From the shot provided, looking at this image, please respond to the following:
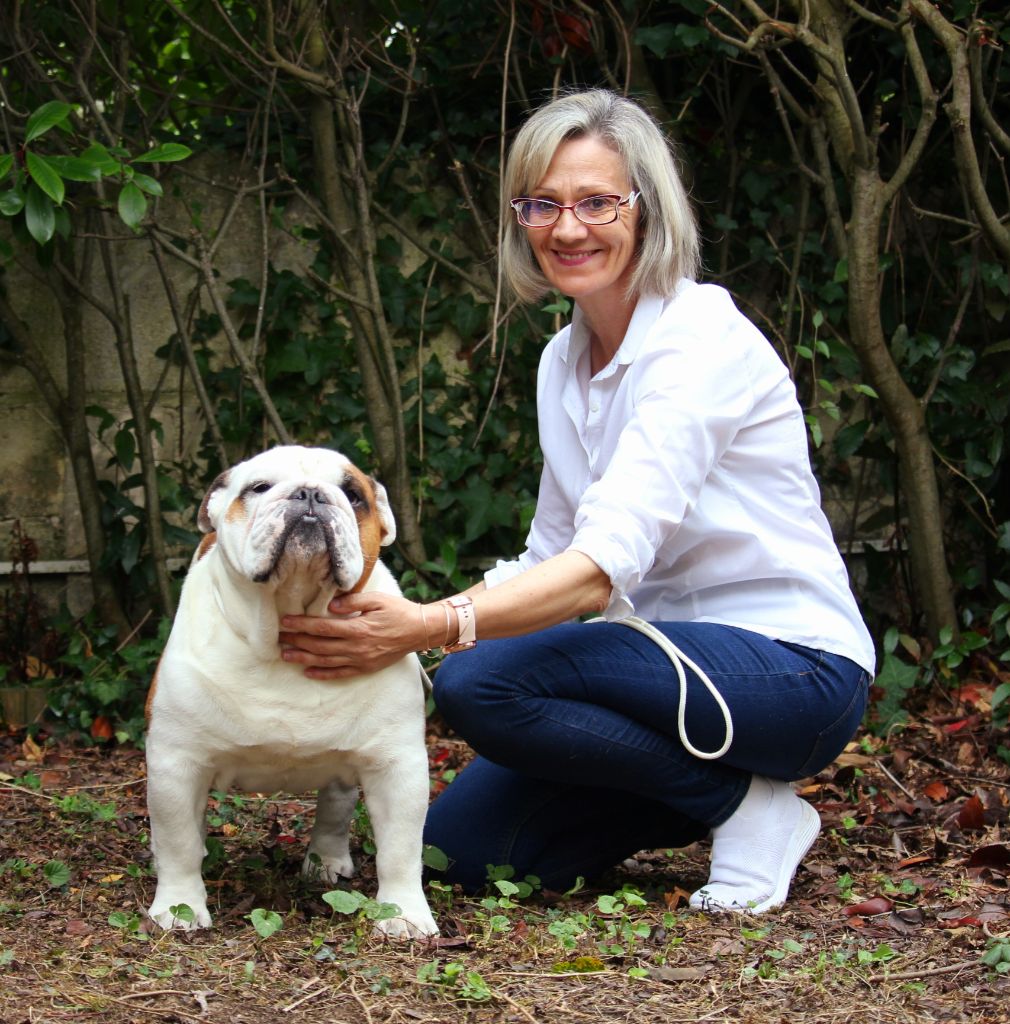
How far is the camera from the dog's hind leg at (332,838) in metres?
3.12

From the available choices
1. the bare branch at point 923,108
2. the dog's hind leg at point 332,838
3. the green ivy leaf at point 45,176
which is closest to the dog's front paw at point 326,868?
the dog's hind leg at point 332,838

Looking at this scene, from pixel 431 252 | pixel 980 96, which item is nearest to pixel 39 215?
pixel 431 252

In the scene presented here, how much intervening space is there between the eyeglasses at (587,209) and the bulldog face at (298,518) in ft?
2.42

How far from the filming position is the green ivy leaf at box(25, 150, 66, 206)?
11.8 ft

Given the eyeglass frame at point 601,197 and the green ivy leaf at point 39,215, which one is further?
the green ivy leaf at point 39,215

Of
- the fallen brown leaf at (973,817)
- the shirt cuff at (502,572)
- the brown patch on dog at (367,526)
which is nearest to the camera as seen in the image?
the brown patch on dog at (367,526)

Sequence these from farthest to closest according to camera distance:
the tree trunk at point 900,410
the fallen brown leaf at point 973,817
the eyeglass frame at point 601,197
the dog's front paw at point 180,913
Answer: the tree trunk at point 900,410 → the fallen brown leaf at point 973,817 → the eyeglass frame at point 601,197 → the dog's front paw at point 180,913

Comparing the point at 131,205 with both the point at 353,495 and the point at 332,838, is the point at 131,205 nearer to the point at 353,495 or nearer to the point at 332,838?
the point at 353,495

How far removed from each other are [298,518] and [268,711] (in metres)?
0.42

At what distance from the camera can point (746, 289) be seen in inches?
218

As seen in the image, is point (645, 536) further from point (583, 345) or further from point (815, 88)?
point (815, 88)

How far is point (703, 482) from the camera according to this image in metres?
2.88

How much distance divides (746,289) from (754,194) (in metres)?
0.38

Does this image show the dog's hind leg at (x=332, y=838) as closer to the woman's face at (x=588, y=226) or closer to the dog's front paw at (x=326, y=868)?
the dog's front paw at (x=326, y=868)
